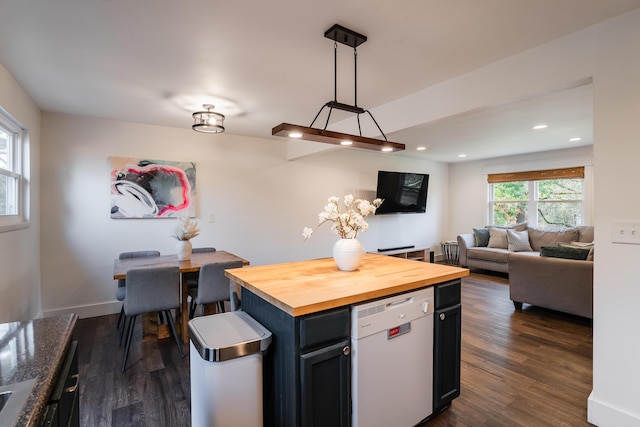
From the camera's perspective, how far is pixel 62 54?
230 centimetres

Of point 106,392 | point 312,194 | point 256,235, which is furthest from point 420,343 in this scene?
point 312,194

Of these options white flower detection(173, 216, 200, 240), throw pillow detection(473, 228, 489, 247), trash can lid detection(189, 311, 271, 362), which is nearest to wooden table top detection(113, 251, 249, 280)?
white flower detection(173, 216, 200, 240)

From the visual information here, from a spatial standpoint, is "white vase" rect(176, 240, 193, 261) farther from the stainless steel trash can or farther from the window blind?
the window blind

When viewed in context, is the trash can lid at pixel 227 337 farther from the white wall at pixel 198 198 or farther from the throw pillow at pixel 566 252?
the throw pillow at pixel 566 252

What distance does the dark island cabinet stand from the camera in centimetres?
149

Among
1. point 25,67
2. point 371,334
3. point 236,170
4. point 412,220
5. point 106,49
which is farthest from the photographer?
point 412,220

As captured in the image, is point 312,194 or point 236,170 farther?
point 312,194

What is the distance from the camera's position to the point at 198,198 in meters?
4.45

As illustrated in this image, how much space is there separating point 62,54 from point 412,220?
6.23m

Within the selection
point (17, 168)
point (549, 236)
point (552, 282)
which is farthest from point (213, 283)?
point (549, 236)

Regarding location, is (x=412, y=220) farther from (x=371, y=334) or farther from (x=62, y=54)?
(x=62, y=54)

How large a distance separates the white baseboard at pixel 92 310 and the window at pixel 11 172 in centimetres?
121

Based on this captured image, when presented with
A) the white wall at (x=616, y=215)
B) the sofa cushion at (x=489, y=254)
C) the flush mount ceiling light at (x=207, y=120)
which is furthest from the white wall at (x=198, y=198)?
the white wall at (x=616, y=215)

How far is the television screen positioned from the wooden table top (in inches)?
137
